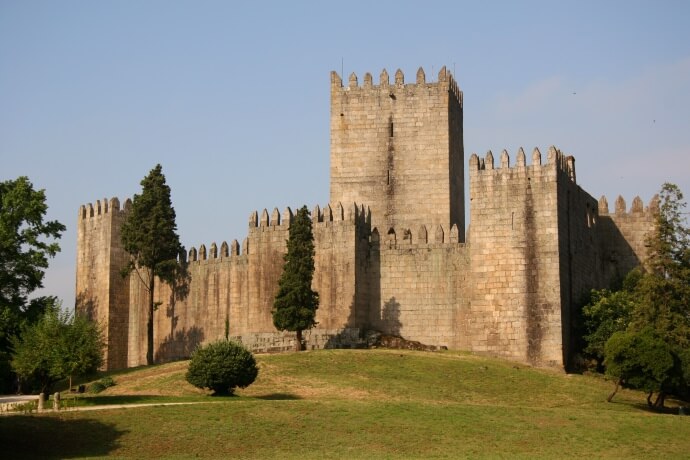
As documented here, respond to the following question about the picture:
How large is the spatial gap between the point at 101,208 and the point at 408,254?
20347mm

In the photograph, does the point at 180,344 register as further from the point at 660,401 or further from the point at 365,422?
the point at 660,401

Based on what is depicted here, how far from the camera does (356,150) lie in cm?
6281

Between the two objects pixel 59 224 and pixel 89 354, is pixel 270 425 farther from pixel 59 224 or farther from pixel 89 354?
pixel 59 224

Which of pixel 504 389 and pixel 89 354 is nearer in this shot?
pixel 89 354

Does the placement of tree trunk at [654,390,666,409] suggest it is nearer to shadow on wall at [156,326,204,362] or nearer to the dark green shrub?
the dark green shrub

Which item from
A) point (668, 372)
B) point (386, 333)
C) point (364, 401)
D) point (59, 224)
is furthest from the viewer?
point (59, 224)

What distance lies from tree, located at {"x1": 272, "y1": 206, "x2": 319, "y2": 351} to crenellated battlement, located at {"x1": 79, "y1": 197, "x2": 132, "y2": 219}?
15.9m

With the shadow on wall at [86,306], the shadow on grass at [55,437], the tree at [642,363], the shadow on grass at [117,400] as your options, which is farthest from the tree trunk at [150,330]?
the tree at [642,363]

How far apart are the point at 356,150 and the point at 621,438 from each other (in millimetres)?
28066

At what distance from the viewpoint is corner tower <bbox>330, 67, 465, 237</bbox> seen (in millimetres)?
61625

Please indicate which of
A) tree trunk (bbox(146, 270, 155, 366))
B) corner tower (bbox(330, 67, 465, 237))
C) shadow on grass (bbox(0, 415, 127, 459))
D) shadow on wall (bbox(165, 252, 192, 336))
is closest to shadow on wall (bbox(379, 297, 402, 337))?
corner tower (bbox(330, 67, 465, 237))

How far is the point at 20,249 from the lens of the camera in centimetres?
5928

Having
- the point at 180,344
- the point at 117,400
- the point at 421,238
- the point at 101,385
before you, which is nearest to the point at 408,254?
the point at 421,238

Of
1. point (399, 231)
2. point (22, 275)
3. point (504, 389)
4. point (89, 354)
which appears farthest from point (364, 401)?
point (22, 275)
